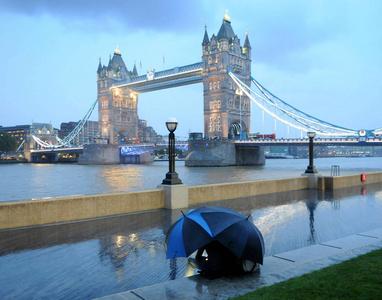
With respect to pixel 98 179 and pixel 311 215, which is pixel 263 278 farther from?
pixel 98 179

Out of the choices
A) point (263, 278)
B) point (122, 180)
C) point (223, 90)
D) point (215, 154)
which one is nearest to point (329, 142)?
point (215, 154)

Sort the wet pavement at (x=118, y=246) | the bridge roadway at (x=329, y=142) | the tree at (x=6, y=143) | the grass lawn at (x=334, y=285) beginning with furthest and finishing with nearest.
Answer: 1. the tree at (x=6, y=143)
2. the bridge roadway at (x=329, y=142)
3. the wet pavement at (x=118, y=246)
4. the grass lawn at (x=334, y=285)

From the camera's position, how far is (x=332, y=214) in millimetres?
12242

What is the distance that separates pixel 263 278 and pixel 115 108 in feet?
461

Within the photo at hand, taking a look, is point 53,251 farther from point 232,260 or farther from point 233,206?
point 233,206

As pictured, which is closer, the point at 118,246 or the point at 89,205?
the point at 118,246

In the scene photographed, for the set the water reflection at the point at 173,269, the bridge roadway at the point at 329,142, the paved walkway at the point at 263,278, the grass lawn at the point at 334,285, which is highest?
the bridge roadway at the point at 329,142

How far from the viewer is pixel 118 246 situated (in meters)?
8.34

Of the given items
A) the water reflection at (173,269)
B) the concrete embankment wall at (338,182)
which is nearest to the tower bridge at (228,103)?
the concrete embankment wall at (338,182)

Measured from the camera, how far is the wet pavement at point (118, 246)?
607cm

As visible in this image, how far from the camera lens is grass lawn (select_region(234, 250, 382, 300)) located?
490 centimetres

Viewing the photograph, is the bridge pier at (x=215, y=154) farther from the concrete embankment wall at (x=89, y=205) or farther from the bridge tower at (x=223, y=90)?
the concrete embankment wall at (x=89, y=205)

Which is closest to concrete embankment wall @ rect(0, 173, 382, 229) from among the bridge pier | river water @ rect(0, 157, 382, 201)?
river water @ rect(0, 157, 382, 201)

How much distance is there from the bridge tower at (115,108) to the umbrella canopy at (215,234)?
136m
